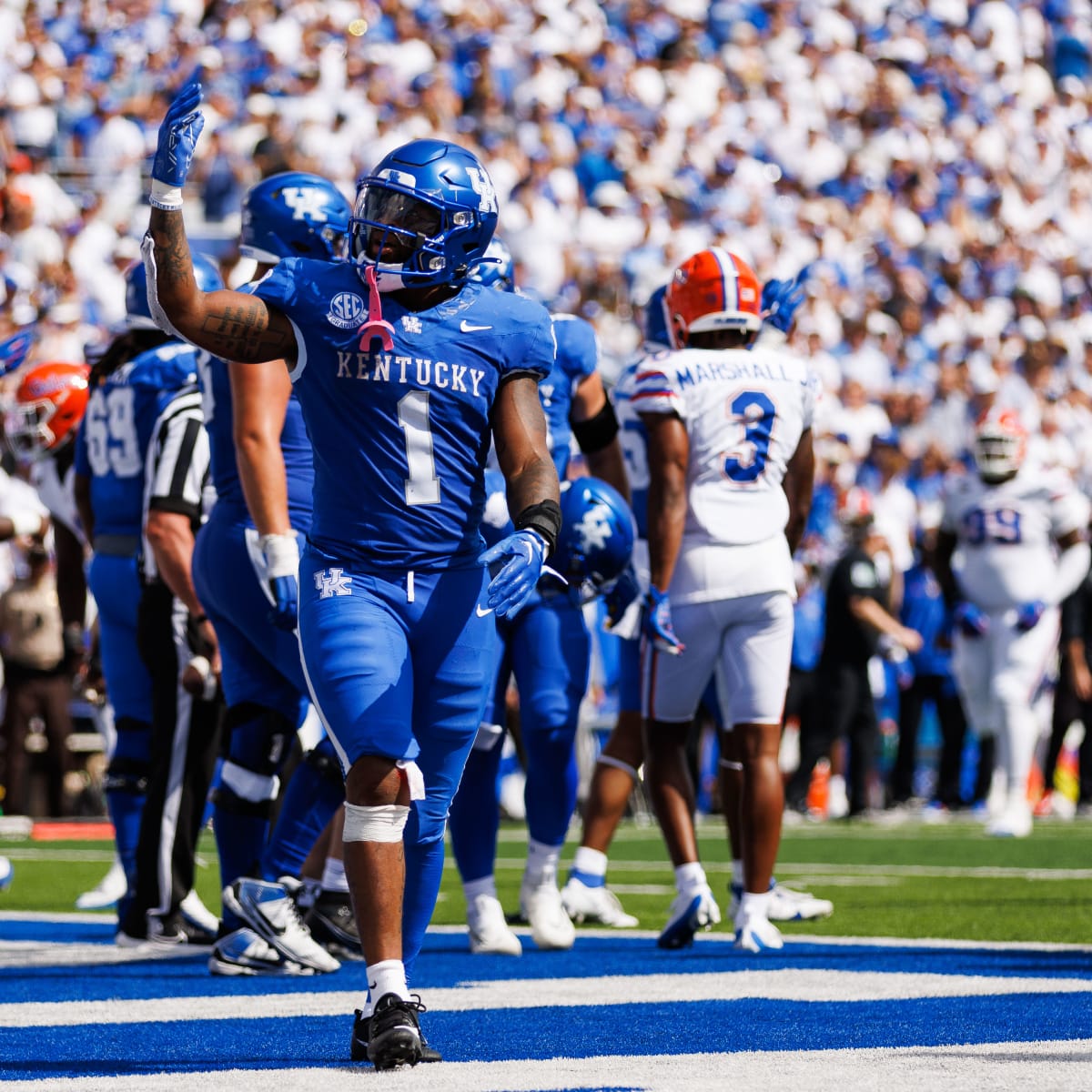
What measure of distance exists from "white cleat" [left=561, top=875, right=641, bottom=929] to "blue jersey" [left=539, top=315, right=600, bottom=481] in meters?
1.60

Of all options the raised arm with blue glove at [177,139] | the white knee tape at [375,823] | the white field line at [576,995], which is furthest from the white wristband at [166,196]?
the white field line at [576,995]

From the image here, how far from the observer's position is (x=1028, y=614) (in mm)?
13688

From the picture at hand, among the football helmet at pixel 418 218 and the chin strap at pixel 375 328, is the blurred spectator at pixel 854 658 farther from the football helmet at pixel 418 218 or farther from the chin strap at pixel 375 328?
the chin strap at pixel 375 328

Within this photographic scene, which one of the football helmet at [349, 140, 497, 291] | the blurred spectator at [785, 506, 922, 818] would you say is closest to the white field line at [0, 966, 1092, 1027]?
the football helmet at [349, 140, 497, 291]

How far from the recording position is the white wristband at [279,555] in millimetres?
6227

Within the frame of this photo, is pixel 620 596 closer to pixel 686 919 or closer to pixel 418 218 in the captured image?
pixel 686 919

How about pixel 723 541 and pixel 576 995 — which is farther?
pixel 723 541

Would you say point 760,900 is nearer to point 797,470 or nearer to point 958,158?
point 797,470

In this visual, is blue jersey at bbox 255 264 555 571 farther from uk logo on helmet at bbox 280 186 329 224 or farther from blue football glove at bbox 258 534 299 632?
uk logo on helmet at bbox 280 186 329 224

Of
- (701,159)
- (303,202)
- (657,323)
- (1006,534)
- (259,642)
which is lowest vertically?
(259,642)

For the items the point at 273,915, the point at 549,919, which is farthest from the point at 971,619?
the point at 273,915

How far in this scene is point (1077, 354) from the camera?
2359 centimetres

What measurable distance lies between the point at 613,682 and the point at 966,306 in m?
8.56

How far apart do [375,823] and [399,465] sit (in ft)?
2.54
